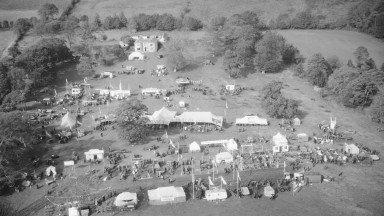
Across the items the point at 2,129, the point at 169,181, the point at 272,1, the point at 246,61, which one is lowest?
the point at 169,181

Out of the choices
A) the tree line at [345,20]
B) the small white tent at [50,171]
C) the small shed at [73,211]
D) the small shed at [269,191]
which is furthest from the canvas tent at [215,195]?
the tree line at [345,20]

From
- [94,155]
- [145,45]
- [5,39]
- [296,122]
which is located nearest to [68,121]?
[94,155]

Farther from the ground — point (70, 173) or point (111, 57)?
point (111, 57)

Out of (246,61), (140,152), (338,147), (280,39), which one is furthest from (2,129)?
(280,39)

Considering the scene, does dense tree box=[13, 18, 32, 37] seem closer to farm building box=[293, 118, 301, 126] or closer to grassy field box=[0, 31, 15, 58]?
grassy field box=[0, 31, 15, 58]

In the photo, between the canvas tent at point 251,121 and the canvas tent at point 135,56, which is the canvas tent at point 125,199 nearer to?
the canvas tent at point 251,121

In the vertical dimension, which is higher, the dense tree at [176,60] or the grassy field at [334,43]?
the grassy field at [334,43]

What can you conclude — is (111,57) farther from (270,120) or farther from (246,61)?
A: (270,120)

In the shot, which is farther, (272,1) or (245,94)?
(272,1)
